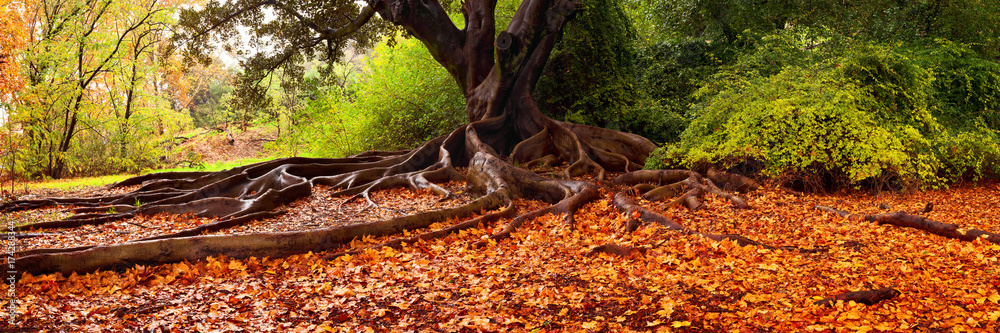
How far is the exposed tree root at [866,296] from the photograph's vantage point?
14.4 feet

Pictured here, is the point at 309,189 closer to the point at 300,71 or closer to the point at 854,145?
the point at 300,71

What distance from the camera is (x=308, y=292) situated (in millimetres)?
5301

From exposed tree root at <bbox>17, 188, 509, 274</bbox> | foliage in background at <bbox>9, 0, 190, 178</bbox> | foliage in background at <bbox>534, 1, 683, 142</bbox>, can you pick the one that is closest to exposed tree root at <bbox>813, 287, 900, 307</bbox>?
exposed tree root at <bbox>17, 188, 509, 274</bbox>

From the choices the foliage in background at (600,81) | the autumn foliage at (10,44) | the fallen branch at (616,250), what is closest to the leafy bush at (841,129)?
the foliage in background at (600,81)

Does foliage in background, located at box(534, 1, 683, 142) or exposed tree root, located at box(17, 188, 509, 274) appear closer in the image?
exposed tree root, located at box(17, 188, 509, 274)

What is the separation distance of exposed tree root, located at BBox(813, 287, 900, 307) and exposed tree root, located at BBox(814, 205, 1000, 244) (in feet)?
8.61

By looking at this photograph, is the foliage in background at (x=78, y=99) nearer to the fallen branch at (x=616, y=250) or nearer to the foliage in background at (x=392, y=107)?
the foliage in background at (x=392, y=107)

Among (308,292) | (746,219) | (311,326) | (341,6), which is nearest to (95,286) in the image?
(308,292)

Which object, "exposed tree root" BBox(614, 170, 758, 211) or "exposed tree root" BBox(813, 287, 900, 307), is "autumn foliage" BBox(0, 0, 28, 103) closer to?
"exposed tree root" BBox(614, 170, 758, 211)

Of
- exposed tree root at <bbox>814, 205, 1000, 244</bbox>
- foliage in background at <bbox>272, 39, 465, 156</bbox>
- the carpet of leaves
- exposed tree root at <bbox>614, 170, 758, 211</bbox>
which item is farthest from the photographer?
foliage in background at <bbox>272, 39, 465, 156</bbox>

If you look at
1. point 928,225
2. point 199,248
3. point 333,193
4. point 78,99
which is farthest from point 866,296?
point 78,99

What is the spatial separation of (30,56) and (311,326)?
16.0m

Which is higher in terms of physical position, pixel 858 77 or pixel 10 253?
pixel 858 77

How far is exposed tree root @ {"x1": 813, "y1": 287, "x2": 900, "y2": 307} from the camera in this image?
4.39 m
